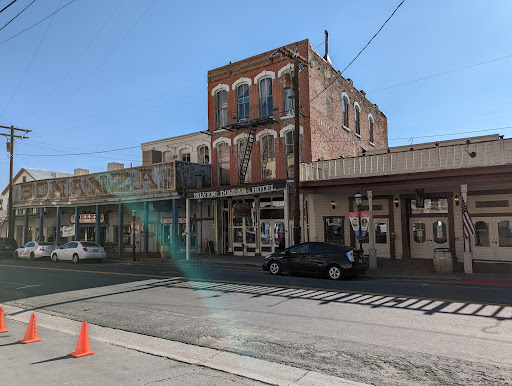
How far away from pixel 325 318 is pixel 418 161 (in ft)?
38.8

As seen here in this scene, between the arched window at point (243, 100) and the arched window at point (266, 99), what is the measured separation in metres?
1.11

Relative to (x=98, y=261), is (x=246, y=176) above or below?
above

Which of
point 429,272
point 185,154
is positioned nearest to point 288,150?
point 185,154

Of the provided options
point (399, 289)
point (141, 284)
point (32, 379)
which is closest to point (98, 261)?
point (141, 284)

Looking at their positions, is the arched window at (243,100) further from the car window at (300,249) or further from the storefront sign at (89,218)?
the storefront sign at (89,218)

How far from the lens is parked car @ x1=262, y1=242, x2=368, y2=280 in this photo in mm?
13602

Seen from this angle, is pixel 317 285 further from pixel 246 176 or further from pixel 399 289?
pixel 246 176

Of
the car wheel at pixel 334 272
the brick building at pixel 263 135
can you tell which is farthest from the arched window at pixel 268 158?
the car wheel at pixel 334 272

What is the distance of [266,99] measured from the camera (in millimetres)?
23234

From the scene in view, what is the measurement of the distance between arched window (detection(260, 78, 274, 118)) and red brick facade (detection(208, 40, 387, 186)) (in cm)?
29

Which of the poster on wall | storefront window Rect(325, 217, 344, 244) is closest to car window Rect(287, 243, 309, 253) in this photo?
the poster on wall

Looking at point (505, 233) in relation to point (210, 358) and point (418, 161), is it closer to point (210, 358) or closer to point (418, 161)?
point (418, 161)

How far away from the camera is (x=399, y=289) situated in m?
11.5

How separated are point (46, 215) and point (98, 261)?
17578 millimetres
